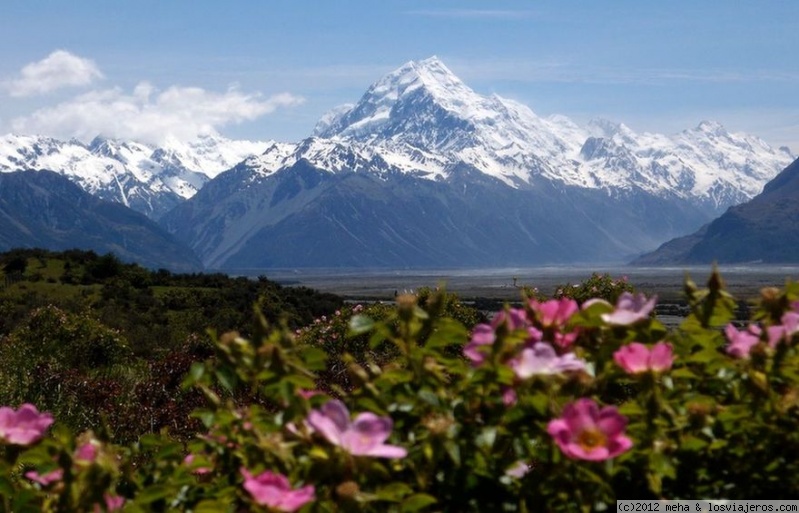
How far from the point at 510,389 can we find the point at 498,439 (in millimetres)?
163

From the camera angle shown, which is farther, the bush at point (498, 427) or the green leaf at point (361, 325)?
the green leaf at point (361, 325)

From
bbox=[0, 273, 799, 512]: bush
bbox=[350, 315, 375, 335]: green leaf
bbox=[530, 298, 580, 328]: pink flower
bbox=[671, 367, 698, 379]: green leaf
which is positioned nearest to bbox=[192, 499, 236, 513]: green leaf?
bbox=[0, 273, 799, 512]: bush

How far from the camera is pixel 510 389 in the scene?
2387mm

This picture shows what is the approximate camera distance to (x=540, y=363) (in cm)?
232

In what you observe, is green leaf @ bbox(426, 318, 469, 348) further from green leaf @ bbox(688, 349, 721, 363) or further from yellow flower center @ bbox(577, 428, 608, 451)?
green leaf @ bbox(688, 349, 721, 363)

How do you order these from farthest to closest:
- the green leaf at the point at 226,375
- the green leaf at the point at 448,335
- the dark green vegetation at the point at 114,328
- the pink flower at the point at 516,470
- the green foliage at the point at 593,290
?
1. the green foliage at the point at 593,290
2. the dark green vegetation at the point at 114,328
3. the green leaf at the point at 226,375
4. the green leaf at the point at 448,335
5. the pink flower at the point at 516,470

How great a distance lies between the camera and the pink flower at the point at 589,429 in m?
2.15

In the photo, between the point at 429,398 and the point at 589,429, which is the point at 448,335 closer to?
the point at 429,398

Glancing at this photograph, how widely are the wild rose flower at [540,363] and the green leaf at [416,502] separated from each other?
0.42 metres

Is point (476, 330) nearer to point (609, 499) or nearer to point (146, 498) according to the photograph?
point (609, 499)

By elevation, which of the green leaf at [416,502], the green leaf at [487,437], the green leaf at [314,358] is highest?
the green leaf at [314,358]

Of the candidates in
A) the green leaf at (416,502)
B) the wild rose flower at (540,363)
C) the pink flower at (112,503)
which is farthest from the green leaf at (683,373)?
the pink flower at (112,503)

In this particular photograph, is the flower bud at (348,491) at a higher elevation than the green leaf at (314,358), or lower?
lower

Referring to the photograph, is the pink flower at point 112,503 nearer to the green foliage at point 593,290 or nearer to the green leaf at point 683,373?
the green leaf at point 683,373
